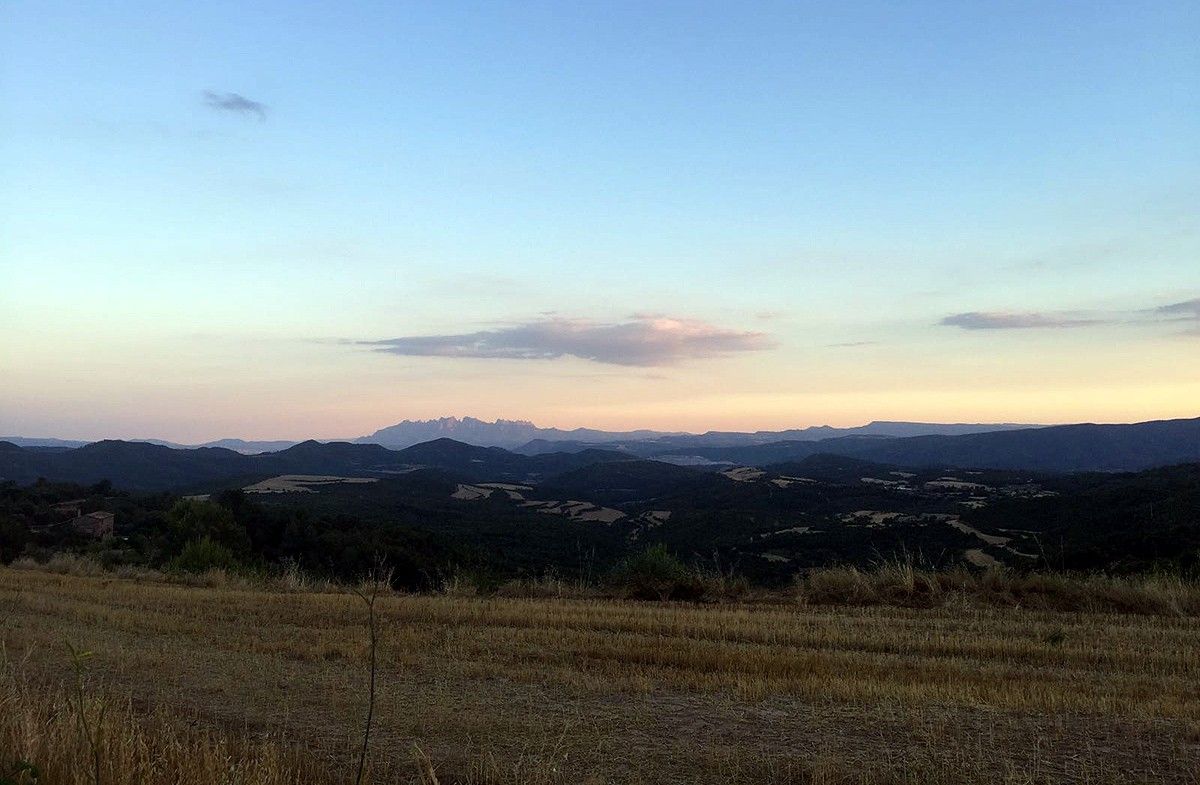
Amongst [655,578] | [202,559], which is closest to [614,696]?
[655,578]

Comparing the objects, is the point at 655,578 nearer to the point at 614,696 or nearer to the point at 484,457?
the point at 614,696

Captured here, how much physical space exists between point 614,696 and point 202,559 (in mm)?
20073

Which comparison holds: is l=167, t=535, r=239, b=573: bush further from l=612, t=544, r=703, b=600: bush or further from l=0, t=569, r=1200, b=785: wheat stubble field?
l=612, t=544, r=703, b=600: bush

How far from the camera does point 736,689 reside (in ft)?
27.3

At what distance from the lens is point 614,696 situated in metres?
8.18

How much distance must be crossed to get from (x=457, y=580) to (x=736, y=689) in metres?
12.3

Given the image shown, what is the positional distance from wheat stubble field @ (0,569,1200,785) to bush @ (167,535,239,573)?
395 inches

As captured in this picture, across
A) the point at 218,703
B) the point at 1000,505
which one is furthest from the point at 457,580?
the point at 1000,505

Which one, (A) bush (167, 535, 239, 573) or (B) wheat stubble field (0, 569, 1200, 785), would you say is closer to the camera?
(B) wheat stubble field (0, 569, 1200, 785)

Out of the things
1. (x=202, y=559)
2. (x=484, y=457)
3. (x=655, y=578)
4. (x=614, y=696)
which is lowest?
(x=484, y=457)

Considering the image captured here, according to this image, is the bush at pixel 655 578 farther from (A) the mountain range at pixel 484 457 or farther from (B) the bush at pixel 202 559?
(A) the mountain range at pixel 484 457

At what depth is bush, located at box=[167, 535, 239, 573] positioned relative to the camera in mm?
23531

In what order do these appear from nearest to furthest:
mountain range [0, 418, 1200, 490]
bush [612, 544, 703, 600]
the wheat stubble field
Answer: the wheat stubble field
bush [612, 544, 703, 600]
mountain range [0, 418, 1200, 490]

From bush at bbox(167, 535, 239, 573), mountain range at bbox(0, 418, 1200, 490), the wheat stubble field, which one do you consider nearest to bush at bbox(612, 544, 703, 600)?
the wheat stubble field
